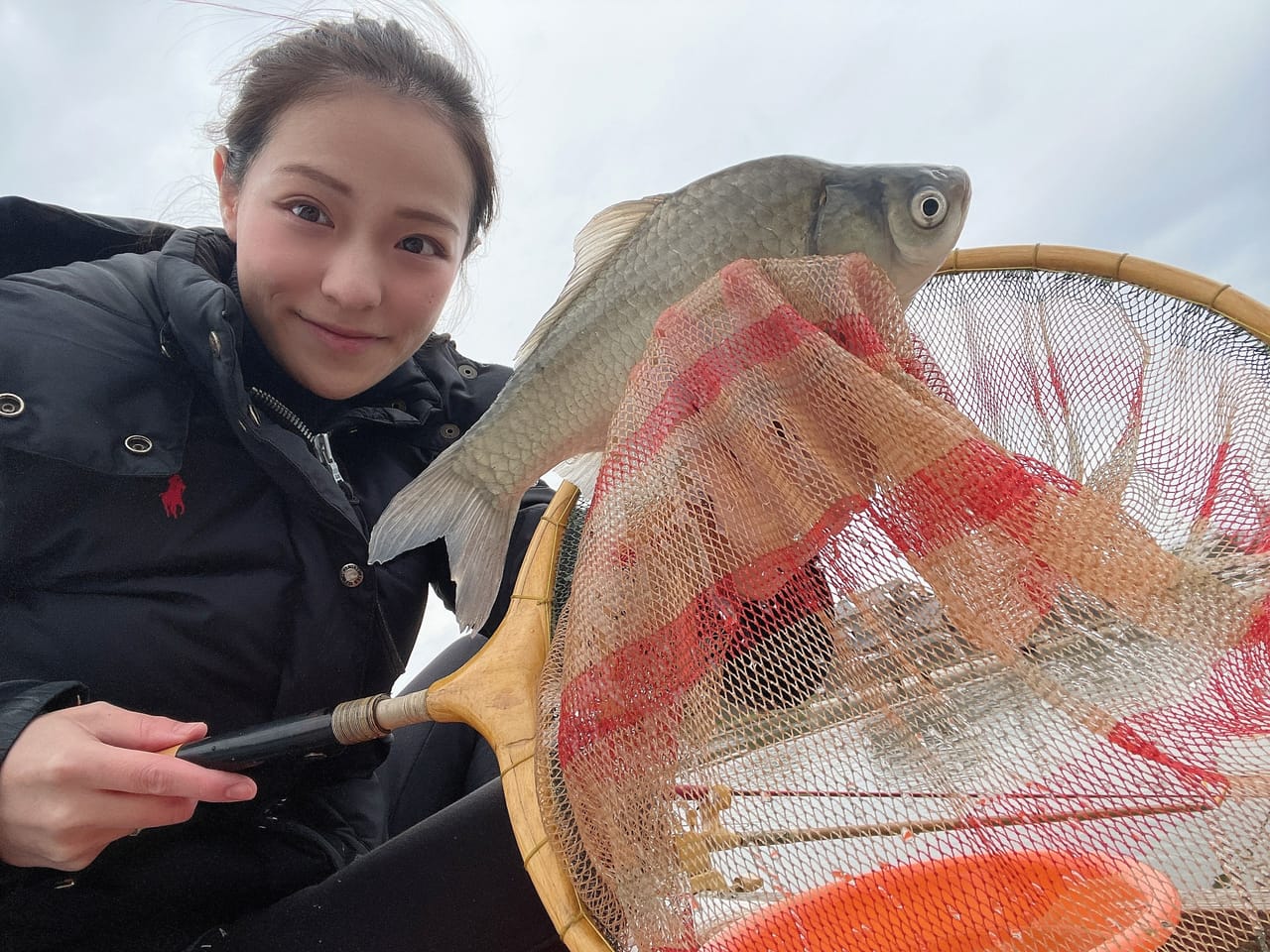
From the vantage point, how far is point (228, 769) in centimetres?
89

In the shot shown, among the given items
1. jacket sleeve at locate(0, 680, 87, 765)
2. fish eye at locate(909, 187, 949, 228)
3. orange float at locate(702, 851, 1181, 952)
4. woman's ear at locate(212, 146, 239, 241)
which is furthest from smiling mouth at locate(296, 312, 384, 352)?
orange float at locate(702, 851, 1181, 952)

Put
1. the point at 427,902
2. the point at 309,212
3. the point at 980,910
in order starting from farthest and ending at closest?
1. the point at 309,212
2. the point at 427,902
3. the point at 980,910

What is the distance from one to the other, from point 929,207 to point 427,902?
3.87ft

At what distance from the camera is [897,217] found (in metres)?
0.97

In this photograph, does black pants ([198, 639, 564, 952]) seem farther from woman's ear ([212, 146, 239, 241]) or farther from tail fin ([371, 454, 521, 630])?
woman's ear ([212, 146, 239, 241])

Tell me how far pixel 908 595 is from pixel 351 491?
104cm

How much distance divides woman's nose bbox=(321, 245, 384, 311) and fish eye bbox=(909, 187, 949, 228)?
864 mm

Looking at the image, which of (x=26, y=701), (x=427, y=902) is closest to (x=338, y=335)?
(x=26, y=701)

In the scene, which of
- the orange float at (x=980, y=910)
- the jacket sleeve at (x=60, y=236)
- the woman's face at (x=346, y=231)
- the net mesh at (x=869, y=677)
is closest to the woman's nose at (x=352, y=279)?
the woman's face at (x=346, y=231)

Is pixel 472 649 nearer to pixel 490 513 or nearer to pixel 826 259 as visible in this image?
pixel 490 513

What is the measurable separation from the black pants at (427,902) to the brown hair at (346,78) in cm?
111

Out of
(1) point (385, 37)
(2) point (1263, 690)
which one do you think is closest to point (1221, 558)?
(2) point (1263, 690)

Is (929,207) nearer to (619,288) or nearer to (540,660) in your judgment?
(619,288)

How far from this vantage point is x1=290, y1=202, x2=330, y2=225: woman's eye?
1.28m
